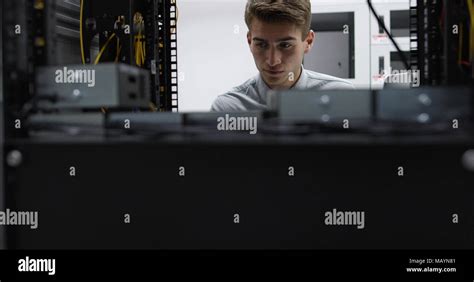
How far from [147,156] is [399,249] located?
1.14ft

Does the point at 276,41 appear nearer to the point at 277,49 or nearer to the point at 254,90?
the point at 277,49

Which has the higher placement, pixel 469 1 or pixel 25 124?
pixel 469 1

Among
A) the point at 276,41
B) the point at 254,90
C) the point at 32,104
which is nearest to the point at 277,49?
the point at 276,41

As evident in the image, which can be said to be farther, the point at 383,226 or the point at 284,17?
the point at 284,17

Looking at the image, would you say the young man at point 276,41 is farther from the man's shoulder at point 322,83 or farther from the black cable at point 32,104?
the black cable at point 32,104

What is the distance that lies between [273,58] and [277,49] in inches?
1.7

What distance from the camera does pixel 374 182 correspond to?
2.03 feet

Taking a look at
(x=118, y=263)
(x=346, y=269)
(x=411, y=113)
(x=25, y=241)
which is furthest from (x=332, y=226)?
(x=25, y=241)

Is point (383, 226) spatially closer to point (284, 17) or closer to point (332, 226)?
point (332, 226)

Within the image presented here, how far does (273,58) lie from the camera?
45.9 inches

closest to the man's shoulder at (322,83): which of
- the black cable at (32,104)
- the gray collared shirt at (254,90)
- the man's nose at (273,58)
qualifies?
the gray collared shirt at (254,90)

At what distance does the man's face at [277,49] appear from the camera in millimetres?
1114

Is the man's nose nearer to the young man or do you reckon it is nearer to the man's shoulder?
the young man

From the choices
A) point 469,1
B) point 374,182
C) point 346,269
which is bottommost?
point 346,269
